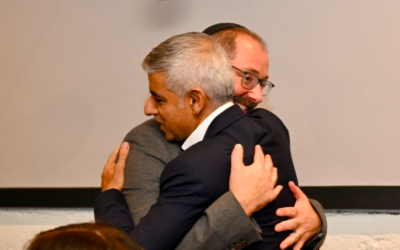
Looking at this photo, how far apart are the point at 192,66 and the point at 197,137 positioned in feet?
0.83

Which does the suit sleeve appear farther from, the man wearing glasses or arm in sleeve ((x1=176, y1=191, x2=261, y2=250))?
arm in sleeve ((x1=176, y1=191, x2=261, y2=250))

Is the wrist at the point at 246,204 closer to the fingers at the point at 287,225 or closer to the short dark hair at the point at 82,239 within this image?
the fingers at the point at 287,225

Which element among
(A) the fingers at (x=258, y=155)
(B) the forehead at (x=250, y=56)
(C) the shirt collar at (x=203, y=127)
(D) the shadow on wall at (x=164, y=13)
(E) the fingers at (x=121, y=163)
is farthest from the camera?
(D) the shadow on wall at (x=164, y=13)

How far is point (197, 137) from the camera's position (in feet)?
5.02

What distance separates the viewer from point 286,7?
90.4 inches

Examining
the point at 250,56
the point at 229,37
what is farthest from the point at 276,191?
the point at 229,37

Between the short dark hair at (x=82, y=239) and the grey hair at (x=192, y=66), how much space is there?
743 mm

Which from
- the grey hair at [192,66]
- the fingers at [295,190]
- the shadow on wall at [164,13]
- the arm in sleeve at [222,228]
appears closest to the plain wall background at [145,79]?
the shadow on wall at [164,13]

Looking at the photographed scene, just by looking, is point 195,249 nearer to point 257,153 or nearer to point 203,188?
point 203,188

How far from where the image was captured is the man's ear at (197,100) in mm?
1497

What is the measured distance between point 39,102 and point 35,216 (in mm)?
721

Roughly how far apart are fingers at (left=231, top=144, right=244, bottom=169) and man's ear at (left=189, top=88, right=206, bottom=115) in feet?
0.72

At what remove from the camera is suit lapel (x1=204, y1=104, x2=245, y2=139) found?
1468 mm

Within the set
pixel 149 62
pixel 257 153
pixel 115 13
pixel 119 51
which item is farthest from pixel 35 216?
pixel 257 153
